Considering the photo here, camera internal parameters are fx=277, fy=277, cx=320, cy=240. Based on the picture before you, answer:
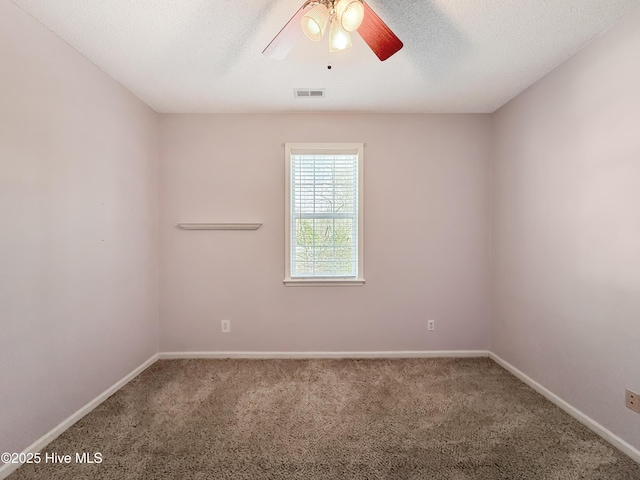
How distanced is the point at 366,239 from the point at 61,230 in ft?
7.80

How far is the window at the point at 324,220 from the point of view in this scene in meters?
2.81

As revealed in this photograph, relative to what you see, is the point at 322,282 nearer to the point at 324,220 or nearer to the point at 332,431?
the point at 324,220

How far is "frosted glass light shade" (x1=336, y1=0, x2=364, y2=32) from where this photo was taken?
1.13 m

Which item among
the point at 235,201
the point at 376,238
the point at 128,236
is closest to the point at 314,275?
the point at 376,238

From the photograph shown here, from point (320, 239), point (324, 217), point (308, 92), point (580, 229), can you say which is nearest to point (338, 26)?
point (308, 92)

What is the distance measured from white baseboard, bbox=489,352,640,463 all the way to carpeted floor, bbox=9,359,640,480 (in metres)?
0.05

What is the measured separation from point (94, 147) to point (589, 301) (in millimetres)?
3601

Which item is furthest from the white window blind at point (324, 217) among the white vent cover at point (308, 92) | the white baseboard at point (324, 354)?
the white baseboard at point (324, 354)

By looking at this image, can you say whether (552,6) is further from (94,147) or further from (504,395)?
(94,147)

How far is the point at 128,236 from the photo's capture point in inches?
94.6

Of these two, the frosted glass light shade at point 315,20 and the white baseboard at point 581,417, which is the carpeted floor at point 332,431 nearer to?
the white baseboard at point 581,417

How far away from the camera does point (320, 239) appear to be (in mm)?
2842

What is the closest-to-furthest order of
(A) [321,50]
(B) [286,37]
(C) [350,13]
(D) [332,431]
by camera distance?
(C) [350,13], (B) [286,37], (D) [332,431], (A) [321,50]

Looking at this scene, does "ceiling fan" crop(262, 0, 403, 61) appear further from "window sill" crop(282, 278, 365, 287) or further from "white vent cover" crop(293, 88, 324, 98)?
"window sill" crop(282, 278, 365, 287)
